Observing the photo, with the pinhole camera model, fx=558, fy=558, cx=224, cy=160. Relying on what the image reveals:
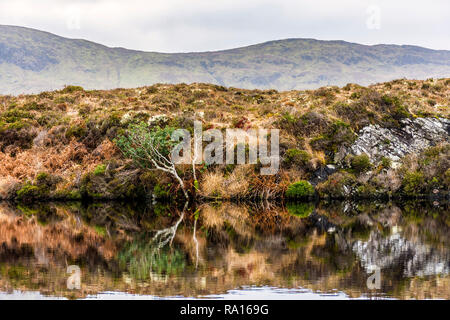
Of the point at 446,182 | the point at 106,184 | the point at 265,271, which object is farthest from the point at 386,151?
the point at 265,271

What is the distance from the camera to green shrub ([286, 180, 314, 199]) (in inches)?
1083

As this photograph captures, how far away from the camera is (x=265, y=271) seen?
1133cm

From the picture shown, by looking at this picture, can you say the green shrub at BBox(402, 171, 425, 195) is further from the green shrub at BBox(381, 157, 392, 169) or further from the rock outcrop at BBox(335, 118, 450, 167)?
the rock outcrop at BBox(335, 118, 450, 167)

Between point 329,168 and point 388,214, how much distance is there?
7615 millimetres

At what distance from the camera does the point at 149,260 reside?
41.5ft

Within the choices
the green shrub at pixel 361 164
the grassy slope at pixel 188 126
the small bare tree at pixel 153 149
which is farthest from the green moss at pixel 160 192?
the green shrub at pixel 361 164

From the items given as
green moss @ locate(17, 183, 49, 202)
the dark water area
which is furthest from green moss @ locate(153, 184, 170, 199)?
green moss @ locate(17, 183, 49, 202)

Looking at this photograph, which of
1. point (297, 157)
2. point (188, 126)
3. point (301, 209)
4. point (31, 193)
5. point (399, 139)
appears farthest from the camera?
point (188, 126)

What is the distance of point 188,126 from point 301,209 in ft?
34.7

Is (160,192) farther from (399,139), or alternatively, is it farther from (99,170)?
(399,139)

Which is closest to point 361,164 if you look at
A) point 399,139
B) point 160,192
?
point 399,139

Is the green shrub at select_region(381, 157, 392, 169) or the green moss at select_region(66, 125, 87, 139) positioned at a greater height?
the green moss at select_region(66, 125, 87, 139)

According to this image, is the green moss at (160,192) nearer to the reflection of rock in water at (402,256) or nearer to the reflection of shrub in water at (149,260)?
the reflection of shrub in water at (149,260)

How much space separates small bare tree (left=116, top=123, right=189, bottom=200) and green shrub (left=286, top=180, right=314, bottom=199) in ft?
16.9
